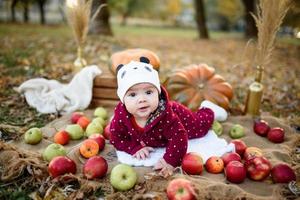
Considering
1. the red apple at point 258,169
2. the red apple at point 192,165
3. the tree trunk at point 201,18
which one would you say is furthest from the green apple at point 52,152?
the tree trunk at point 201,18

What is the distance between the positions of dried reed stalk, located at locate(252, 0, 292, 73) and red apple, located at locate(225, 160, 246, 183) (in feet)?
7.03

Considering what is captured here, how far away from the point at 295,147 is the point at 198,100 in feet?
4.98

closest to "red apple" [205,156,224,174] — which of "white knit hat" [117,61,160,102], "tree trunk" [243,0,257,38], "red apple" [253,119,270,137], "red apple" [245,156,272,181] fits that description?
"red apple" [245,156,272,181]

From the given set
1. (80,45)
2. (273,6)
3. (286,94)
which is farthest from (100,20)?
(273,6)

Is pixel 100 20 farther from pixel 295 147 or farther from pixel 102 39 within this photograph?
pixel 295 147

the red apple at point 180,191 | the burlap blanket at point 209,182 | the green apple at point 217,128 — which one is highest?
the red apple at point 180,191

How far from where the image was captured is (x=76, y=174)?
11.1 ft

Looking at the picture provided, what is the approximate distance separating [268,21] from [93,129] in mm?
2706

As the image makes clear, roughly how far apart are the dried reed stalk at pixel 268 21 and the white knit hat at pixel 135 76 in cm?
198

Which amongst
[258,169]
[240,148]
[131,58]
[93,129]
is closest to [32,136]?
[93,129]

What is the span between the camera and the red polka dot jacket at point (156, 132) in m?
3.44

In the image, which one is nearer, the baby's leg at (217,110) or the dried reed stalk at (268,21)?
the dried reed stalk at (268,21)

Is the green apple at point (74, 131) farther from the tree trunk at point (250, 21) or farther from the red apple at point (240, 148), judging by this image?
the tree trunk at point (250, 21)

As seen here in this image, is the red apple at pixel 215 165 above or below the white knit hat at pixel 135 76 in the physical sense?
below
